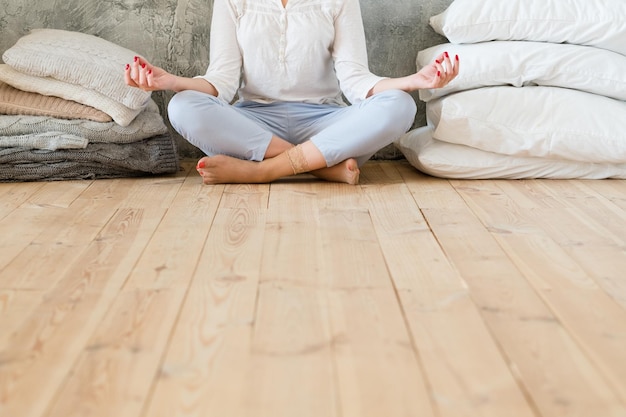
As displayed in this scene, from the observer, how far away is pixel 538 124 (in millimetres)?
2584

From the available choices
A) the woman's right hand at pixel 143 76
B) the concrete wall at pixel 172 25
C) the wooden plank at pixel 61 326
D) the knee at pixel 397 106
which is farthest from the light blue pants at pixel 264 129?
the wooden plank at pixel 61 326

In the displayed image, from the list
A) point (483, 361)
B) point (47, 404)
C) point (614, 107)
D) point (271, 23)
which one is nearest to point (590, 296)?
point (483, 361)

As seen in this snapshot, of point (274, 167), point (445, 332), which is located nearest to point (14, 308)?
point (445, 332)

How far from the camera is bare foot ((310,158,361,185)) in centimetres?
251

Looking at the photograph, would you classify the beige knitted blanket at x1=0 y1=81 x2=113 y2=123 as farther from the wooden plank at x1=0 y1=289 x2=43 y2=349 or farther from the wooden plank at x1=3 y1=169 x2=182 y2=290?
the wooden plank at x1=0 y1=289 x2=43 y2=349

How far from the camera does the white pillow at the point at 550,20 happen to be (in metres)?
2.63

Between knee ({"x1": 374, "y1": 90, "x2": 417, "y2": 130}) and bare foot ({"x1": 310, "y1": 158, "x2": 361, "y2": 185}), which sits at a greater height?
knee ({"x1": 374, "y1": 90, "x2": 417, "y2": 130})

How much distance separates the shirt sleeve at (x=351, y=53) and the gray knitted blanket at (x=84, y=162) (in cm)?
61

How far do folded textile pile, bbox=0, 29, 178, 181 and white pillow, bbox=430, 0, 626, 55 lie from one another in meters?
1.04

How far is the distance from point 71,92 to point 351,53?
0.85 m

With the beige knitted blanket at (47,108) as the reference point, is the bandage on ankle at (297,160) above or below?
below

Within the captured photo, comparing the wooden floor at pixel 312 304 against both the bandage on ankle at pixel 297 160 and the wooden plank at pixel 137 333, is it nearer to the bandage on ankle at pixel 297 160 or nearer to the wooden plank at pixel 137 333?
the wooden plank at pixel 137 333

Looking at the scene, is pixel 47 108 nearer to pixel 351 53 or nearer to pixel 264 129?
pixel 264 129

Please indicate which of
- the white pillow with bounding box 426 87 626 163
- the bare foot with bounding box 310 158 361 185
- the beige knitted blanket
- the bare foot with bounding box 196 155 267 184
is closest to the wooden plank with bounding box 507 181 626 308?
the white pillow with bounding box 426 87 626 163
